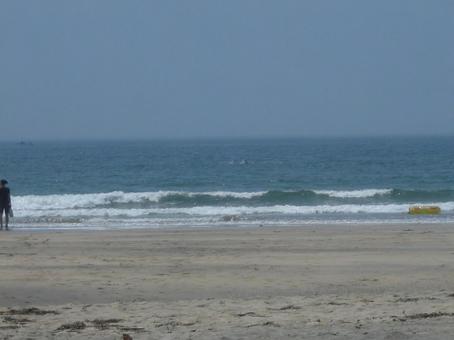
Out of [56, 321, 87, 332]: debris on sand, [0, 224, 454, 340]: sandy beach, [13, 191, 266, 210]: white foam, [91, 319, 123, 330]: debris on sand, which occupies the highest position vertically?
[56, 321, 87, 332]: debris on sand

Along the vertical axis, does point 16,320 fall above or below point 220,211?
above

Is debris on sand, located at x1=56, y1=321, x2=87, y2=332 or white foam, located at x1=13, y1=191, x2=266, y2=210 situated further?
white foam, located at x1=13, y1=191, x2=266, y2=210

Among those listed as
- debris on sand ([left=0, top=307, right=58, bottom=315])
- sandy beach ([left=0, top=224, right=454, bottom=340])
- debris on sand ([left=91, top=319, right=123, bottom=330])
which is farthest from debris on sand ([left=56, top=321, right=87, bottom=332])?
debris on sand ([left=0, top=307, right=58, bottom=315])

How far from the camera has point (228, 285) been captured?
12195 mm

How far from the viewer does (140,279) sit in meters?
12.8

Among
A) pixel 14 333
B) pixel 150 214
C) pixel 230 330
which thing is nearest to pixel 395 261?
pixel 230 330

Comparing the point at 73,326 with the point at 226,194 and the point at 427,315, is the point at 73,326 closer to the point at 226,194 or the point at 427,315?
the point at 427,315

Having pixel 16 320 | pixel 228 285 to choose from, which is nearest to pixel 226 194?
pixel 228 285

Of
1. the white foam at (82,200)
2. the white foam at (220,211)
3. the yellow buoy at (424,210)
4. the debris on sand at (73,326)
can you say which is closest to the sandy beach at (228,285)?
the debris on sand at (73,326)

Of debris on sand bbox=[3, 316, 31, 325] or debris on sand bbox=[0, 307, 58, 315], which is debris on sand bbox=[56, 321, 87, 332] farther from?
debris on sand bbox=[0, 307, 58, 315]

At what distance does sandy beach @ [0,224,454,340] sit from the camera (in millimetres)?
8688

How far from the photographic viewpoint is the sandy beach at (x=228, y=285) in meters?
8.69

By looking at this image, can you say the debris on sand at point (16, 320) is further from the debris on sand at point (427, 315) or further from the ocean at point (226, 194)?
the ocean at point (226, 194)

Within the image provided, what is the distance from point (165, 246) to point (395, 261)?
5.01 meters
